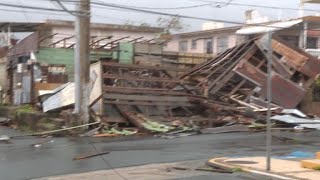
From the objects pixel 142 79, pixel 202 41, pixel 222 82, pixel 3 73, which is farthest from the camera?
pixel 202 41

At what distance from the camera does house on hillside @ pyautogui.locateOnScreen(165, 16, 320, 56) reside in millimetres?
38406

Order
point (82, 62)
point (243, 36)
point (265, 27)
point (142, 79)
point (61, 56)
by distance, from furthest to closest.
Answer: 1. point (243, 36)
2. point (265, 27)
3. point (61, 56)
4. point (142, 79)
5. point (82, 62)

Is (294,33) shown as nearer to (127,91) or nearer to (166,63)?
(166,63)

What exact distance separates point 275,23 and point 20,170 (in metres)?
29.7

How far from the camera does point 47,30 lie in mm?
42781

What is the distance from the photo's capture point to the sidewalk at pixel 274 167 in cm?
1062

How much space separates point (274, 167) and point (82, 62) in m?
11.4

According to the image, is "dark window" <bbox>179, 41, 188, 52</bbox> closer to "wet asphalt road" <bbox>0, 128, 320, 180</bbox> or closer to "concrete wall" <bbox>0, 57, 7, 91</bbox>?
"concrete wall" <bbox>0, 57, 7, 91</bbox>

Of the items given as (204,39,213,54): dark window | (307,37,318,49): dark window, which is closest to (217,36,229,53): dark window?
(204,39,213,54): dark window

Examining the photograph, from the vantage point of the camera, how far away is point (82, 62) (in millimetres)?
21344

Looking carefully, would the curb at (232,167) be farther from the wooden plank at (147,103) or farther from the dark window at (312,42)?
the dark window at (312,42)

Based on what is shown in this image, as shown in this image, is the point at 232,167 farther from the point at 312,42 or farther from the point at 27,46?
the point at 312,42

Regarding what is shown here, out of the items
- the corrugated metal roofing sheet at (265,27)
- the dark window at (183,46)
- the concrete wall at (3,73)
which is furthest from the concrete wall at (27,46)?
the dark window at (183,46)

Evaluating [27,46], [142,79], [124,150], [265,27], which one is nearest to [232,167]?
[124,150]
